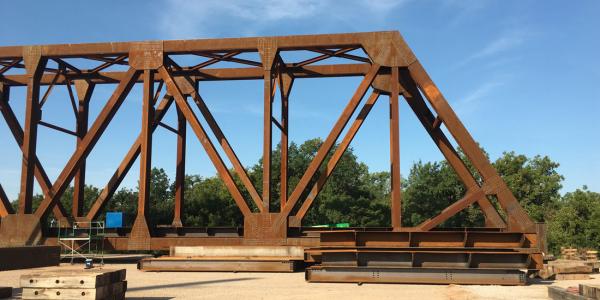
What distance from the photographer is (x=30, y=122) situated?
22.2 m

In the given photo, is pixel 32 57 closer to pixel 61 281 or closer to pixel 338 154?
pixel 338 154

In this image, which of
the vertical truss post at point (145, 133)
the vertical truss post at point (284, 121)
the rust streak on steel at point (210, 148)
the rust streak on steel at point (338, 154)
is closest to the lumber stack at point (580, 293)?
Answer: the rust streak on steel at point (338, 154)

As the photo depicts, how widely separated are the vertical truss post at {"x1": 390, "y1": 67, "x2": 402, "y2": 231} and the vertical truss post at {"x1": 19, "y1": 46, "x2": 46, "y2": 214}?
16163mm

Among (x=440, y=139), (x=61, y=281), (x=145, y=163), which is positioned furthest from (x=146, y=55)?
(x=61, y=281)

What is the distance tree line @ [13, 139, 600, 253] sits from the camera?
42.2 meters

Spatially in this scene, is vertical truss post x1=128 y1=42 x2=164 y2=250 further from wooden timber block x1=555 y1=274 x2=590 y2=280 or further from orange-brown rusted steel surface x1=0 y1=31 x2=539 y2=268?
wooden timber block x1=555 y1=274 x2=590 y2=280

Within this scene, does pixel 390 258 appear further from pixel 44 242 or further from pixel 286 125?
pixel 44 242

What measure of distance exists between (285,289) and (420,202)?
143 ft

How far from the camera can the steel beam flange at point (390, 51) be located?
809 inches

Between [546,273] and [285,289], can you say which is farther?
[546,273]

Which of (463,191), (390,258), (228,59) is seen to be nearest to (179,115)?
(228,59)

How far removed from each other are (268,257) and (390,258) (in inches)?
225

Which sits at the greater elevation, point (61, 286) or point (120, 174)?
point (120, 174)

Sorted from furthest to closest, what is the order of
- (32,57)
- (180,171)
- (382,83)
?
(180,171) → (32,57) → (382,83)
